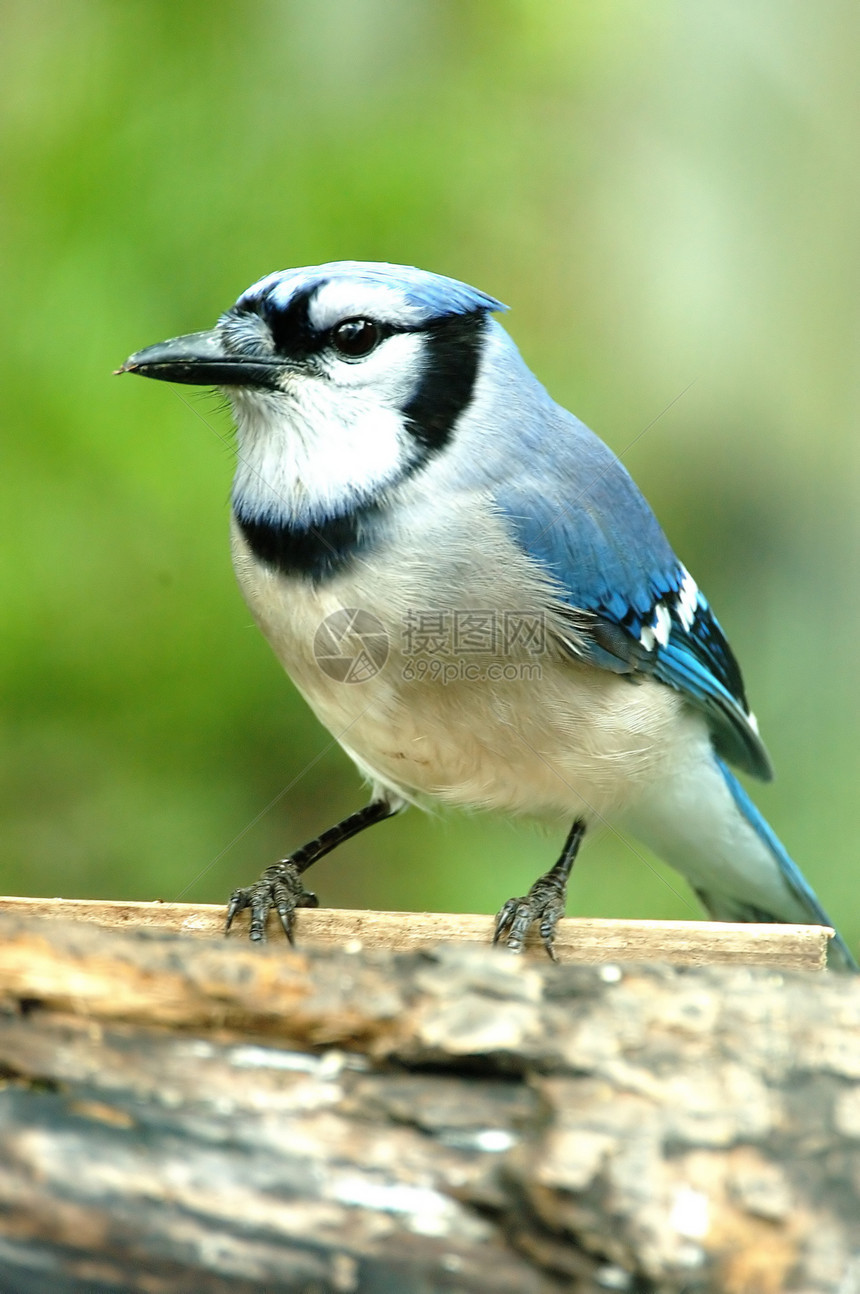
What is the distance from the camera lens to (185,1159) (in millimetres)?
1060

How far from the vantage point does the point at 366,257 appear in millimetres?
2926

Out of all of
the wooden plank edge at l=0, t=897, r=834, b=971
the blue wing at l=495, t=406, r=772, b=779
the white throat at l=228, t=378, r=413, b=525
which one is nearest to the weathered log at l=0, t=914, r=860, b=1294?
the wooden plank edge at l=0, t=897, r=834, b=971

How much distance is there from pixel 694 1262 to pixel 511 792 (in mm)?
1269

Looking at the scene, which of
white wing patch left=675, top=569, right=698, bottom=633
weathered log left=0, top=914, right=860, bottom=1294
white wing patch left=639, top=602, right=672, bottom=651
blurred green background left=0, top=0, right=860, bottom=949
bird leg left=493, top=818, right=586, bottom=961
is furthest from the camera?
blurred green background left=0, top=0, right=860, bottom=949

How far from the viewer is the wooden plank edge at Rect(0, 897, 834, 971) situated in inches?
65.4

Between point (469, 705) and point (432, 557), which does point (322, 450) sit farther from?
point (469, 705)

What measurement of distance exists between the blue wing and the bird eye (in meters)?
0.32

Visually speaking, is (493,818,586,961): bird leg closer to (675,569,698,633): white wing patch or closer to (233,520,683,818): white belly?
(233,520,683,818): white belly

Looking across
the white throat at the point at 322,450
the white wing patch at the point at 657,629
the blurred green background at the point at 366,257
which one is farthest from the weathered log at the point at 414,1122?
the blurred green background at the point at 366,257

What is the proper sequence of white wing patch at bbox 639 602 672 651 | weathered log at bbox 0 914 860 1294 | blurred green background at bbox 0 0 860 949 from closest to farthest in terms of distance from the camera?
weathered log at bbox 0 914 860 1294, white wing patch at bbox 639 602 672 651, blurred green background at bbox 0 0 860 949

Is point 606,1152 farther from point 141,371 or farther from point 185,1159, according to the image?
point 141,371

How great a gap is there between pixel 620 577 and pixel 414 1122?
1.44 metres

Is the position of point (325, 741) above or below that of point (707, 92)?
below

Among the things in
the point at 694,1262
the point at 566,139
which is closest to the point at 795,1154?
the point at 694,1262
